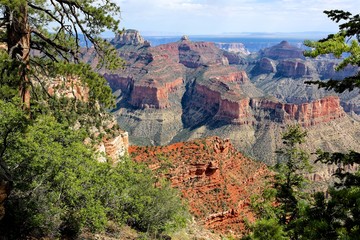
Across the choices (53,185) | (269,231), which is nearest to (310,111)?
(269,231)

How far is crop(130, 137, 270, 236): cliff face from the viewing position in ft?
134

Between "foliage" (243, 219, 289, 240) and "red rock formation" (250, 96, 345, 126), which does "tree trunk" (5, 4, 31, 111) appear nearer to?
"foliage" (243, 219, 289, 240)

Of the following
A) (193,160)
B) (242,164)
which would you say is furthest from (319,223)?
(242,164)

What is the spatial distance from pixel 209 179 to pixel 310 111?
113373mm

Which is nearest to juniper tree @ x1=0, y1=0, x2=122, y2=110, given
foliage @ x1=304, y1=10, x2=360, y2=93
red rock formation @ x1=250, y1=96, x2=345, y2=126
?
foliage @ x1=304, y1=10, x2=360, y2=93

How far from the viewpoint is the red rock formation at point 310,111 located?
14273 cm

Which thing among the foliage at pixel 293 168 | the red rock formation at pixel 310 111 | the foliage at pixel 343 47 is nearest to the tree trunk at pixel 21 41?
the foliage at pixel 343 47

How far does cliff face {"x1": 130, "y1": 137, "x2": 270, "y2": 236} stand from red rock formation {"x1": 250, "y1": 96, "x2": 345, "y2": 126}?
10072 centimetres

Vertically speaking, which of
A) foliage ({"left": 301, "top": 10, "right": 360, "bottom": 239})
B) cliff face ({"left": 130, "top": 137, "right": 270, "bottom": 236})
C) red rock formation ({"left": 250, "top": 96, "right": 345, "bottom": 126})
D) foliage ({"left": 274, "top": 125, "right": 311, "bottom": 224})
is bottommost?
red rock formation ({"left": 250, "top": 96, "right": 345, "bottom": 126})

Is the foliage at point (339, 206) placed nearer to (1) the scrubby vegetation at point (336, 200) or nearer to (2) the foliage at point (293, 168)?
(1) the scrubby vegetation at point (336, 200)

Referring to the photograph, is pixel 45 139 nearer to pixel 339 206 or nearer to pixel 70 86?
pixel 70 86

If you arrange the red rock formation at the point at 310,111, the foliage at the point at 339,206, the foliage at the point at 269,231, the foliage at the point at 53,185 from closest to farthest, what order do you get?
the foliage at the point at 339,206, the foliage at the point at 53,185, the foliage at the point at 269,231, the red rock formation at the point at 310,111

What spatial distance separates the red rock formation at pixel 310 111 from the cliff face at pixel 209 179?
3965 inches

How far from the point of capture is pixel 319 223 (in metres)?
8.63
